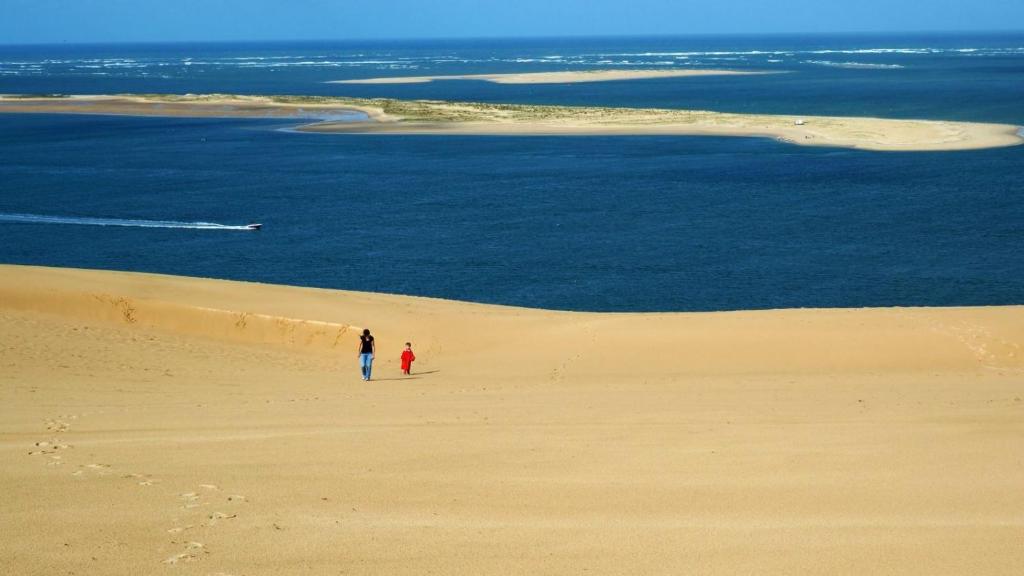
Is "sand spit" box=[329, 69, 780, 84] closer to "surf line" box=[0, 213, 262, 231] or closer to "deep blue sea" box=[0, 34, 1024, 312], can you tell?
"deep blue sea" box=[0, 34, 1024, 312]

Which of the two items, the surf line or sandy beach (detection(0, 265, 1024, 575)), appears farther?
the surf line

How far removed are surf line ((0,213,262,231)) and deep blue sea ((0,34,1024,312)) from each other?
201 mm

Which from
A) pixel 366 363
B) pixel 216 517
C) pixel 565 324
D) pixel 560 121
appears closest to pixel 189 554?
pixel 216 517

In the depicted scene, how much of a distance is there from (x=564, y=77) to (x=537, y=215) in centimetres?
12308

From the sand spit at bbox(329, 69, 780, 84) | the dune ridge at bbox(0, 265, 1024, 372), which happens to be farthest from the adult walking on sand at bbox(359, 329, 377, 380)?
the sand spit at bbox(329, 69, 780, 84)

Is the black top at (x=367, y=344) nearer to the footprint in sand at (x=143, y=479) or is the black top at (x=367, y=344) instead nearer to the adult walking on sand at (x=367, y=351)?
the adult walking on sand at (x=367, y=351)

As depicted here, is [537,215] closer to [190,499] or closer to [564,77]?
[190,499]

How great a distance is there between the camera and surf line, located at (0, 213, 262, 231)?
49.0 meters

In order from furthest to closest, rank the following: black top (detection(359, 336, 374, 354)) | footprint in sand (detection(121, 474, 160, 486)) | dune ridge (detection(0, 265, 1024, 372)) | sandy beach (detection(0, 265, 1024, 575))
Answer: dune ridge (detection(0, 265, 1024, 372)), black top (detection(359, 336, 374, 354)), footprint in sand (detection(121, 474, 160, 486)), sandy beach (detection(0, 265, 1024, 575))

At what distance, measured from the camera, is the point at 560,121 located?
94000mm

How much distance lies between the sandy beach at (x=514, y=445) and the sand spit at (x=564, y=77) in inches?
5412

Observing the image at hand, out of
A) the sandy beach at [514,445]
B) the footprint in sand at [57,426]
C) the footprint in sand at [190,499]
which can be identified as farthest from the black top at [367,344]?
the footprint in sand at [190,499]

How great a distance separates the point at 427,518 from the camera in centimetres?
1120

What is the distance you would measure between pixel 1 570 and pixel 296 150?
2803 inches
